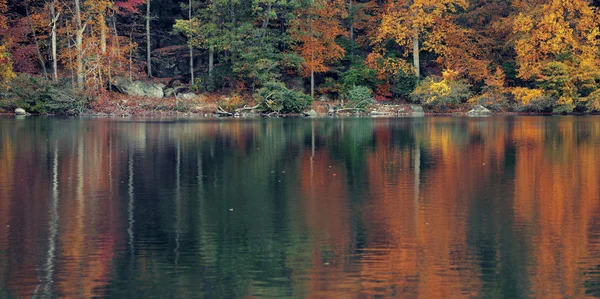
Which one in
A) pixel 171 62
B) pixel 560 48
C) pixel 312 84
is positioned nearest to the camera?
pixel 560 48

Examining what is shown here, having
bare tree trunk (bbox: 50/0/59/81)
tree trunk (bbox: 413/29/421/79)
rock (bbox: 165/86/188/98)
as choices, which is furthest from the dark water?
tree trunk (bbox: 413/29/421/79)

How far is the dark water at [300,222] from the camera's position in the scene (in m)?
9.60

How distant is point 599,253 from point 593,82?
1774 inches

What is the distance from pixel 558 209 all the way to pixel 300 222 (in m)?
4.95

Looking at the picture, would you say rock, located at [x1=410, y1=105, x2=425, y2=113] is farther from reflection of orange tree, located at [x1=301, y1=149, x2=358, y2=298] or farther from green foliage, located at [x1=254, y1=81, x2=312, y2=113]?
reflection of orange tree, located at [x1=301, y1=149, x2=358, y2=298]

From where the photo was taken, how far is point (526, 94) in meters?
54.7

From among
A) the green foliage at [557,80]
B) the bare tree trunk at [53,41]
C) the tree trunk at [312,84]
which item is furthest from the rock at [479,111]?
the bare tree trunk at [53,41]

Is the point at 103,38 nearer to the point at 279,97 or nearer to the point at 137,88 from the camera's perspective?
the point at 137,88

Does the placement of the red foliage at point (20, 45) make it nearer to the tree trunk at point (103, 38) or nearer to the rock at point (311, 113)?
the tree trunk at point (103, 38)

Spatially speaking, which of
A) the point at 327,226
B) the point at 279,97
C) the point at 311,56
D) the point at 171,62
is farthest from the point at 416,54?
the point at 327,226

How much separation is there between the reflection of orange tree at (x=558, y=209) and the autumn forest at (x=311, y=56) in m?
27.6

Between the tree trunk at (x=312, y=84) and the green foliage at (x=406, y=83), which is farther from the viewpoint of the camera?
the green foliage at (x=406, y=83)

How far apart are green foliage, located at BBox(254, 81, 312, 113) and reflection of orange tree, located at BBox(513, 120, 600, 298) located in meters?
Result: 25.6

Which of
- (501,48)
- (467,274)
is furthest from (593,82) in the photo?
(467,274)
